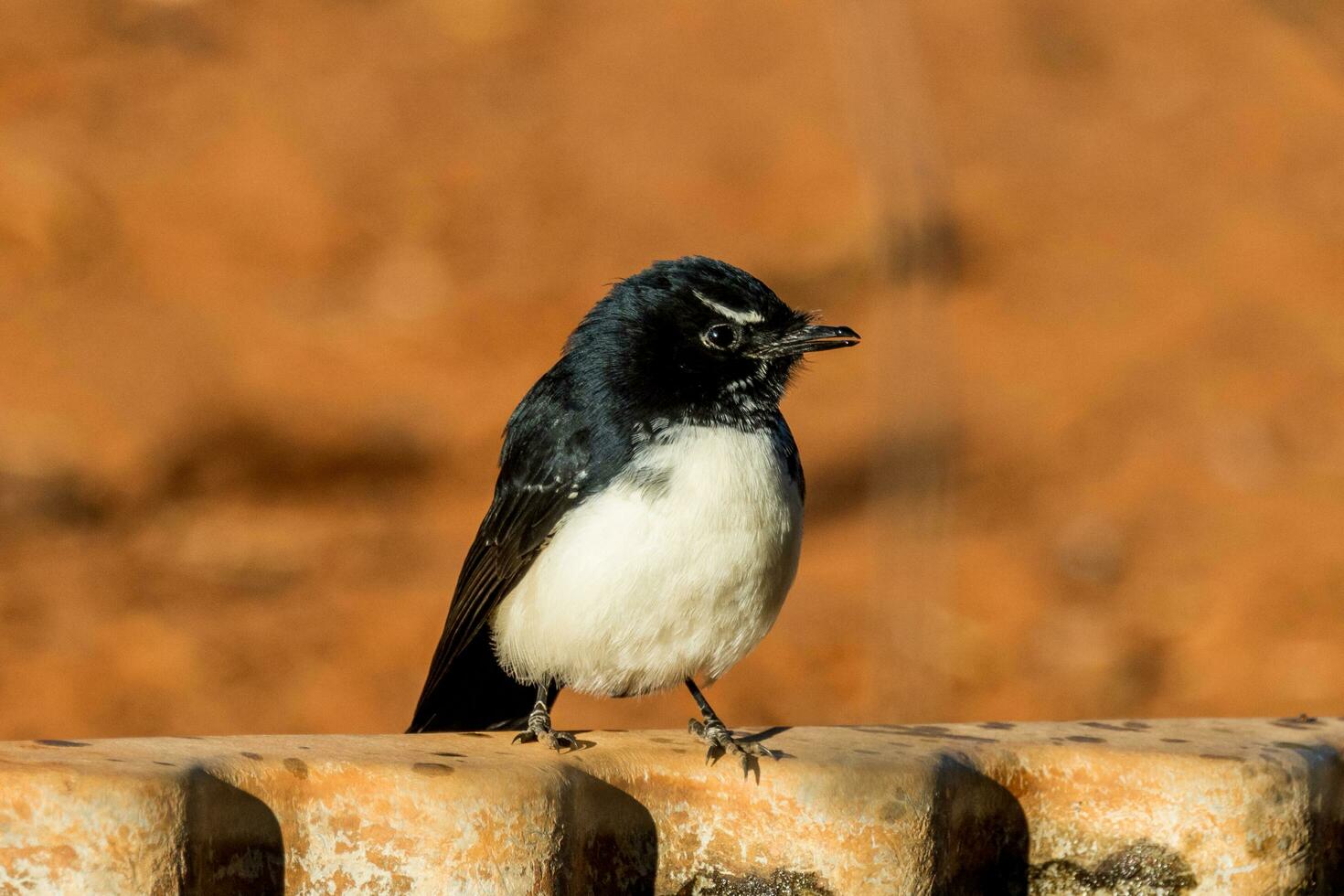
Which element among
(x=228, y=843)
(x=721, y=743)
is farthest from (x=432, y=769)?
(x=721, y=743)

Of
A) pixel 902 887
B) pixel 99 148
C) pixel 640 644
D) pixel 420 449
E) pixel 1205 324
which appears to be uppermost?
pixel 99 148

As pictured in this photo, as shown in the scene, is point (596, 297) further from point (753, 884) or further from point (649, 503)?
point (753, 884)

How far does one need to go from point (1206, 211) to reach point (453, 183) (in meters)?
5.92

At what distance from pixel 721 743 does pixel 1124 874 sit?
2.93 ft

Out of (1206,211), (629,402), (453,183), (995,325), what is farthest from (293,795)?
(1206,211)

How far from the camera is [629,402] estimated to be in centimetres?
429

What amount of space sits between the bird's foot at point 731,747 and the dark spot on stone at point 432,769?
631 millimetres

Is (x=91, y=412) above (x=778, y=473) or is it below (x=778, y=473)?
above

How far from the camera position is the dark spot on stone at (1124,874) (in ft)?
12.2

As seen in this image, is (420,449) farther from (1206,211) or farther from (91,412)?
(1206,211)

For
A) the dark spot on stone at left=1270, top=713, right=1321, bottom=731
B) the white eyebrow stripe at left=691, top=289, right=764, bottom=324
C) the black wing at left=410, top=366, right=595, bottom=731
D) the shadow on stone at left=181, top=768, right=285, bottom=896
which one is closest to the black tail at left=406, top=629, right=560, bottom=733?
the black wing at left=410, top=366, right=595, bottom=731

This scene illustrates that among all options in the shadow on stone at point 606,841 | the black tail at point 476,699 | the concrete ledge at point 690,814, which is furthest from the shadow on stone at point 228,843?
the black tail at point 476,699

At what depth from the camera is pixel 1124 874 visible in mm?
3723

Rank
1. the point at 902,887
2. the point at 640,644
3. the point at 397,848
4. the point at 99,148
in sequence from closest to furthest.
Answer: the point at 397,848, the point at 902,887, the point at 640,644, the point at 99,148
